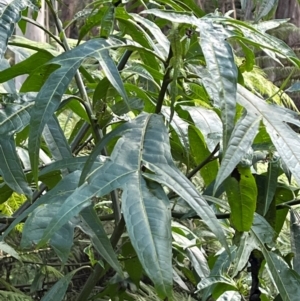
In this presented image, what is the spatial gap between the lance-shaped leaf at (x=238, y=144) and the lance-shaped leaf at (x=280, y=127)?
0.01 m

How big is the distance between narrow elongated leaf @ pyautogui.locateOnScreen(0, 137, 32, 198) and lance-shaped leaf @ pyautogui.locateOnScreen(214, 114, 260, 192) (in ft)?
0.62

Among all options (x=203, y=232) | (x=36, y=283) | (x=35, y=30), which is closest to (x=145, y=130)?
(x=203, y=232)

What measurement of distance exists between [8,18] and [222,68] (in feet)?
0.69

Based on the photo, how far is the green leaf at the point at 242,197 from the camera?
1.51 ft

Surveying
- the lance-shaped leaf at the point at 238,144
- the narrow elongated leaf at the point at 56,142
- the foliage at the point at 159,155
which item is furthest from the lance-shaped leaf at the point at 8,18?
the lance-shaped leaf at the point at 238,144

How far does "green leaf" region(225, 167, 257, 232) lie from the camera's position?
46 centimetres

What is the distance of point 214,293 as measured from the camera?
563 millimetres

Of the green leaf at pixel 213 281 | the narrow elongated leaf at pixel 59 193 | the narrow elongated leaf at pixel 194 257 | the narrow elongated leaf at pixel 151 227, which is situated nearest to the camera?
the narrow elongated leaf at pixel 151 227

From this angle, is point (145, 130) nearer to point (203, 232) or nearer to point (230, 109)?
point (230, 109)

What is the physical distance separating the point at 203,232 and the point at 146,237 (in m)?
0.44

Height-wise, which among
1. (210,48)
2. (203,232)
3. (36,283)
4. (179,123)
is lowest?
(36,283)

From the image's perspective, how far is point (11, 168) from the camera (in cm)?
48

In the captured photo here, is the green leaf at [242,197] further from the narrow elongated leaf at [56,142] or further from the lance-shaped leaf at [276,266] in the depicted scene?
the narrow elongated leaf at [56,142]

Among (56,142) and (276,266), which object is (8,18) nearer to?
(56,142)
